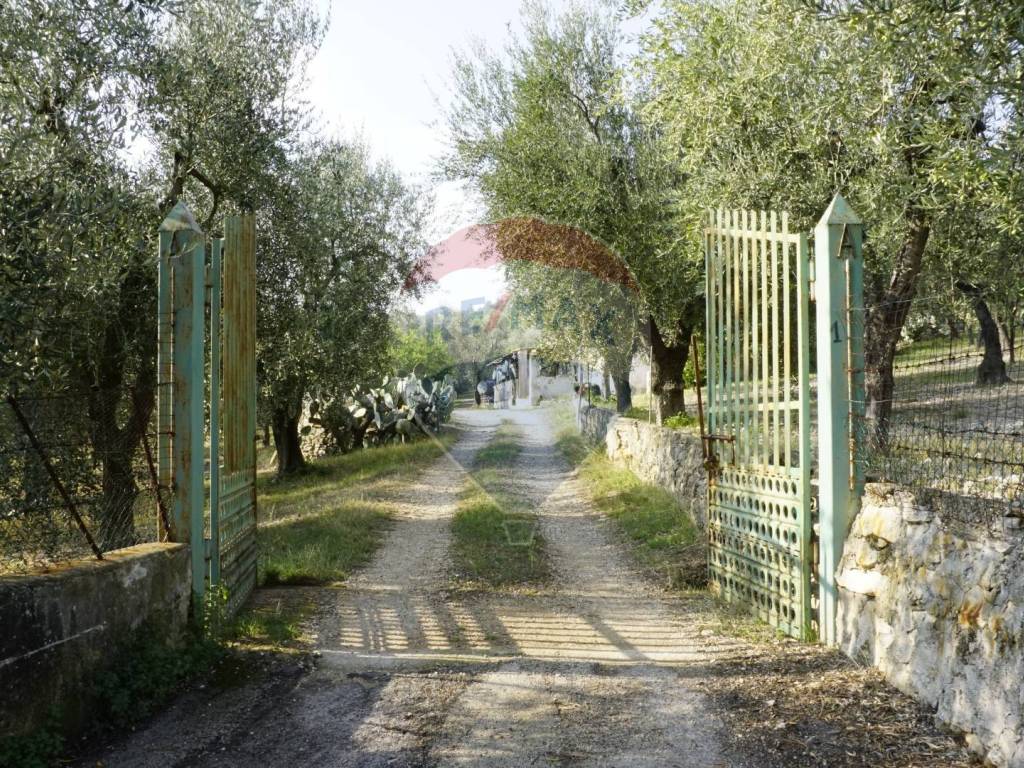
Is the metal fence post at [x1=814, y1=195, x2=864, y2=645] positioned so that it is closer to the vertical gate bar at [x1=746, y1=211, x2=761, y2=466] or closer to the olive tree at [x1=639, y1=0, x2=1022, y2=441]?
the olive tree at [x1=639, y1=0, x2=1022, y2=441]

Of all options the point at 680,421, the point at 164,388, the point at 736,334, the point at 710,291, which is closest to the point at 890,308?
the point at 736,334

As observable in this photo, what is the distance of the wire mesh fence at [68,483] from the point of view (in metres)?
4.94

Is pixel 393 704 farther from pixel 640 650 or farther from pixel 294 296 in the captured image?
pixel 294 296

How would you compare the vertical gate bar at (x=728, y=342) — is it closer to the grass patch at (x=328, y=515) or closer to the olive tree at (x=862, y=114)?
the olive tree at (x=862, y=114)

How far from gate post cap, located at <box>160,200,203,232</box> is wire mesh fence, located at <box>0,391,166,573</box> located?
138cm

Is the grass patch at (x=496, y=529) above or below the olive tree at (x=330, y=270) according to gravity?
below

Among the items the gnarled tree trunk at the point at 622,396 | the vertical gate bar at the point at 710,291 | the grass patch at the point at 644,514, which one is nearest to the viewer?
the vertical gate bar at the point at 710,291

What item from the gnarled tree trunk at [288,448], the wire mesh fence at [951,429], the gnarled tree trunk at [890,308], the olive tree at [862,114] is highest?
the olive tree at [862,114]

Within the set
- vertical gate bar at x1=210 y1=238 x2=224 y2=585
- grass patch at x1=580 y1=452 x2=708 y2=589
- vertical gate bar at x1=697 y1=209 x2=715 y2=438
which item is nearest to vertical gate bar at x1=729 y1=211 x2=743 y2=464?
vertical gate bar at x1=697 y1=209 x2=715 y2=438

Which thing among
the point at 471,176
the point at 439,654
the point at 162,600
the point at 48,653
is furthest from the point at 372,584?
the point at 471,176

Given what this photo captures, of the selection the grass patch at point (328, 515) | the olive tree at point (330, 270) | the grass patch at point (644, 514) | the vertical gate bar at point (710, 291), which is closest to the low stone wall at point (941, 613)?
the vertical gate bar at point (710, 291)

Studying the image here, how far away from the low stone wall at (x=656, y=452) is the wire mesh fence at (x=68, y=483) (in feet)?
17.6

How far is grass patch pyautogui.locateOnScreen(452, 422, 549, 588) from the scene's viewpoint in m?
8.80

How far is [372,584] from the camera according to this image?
8453mm
